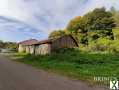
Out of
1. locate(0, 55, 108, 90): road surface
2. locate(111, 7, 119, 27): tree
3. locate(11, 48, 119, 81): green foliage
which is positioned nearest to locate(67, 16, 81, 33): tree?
locate(111, 7, 119, 27): tree

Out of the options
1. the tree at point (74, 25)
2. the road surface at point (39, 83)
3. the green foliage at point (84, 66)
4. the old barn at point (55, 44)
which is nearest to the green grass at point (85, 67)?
the green foliage at point (84, 66)

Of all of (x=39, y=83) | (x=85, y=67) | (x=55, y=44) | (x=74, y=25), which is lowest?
(x=39, y=83)

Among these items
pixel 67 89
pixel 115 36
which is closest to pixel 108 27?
pixel 115 36

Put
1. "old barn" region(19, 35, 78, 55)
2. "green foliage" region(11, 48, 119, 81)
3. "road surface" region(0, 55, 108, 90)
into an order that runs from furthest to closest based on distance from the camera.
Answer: "old barn" region(19, 35, 78, 55), "green foliage" region(11, 48, 119, 81), "road surface" region(0, 55, 108, 90)

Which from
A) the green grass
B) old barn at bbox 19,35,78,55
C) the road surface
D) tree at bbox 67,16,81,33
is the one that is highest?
tree at bbox 67,16,81,33

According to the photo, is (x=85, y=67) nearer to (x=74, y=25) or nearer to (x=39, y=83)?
(x=39, y=83)

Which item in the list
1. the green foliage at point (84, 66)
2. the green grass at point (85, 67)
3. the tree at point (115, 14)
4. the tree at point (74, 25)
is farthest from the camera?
the tree at point (74, 25)

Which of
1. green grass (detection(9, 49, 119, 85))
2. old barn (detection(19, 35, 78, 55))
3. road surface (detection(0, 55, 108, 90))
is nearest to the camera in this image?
road surface (detection(0, 55, 108, 90))

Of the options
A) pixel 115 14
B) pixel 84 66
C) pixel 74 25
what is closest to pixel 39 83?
pixel 84 66

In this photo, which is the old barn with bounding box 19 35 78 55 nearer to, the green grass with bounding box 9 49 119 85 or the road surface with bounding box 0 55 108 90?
the green grass with bounding box 9 49 119 85

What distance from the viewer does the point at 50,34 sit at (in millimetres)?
89250

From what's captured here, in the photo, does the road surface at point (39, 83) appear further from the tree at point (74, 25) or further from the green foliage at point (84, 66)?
the tree at point (74, 25)

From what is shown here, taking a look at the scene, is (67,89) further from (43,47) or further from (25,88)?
(43,47)

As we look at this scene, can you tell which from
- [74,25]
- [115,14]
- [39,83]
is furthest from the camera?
[74,25]
